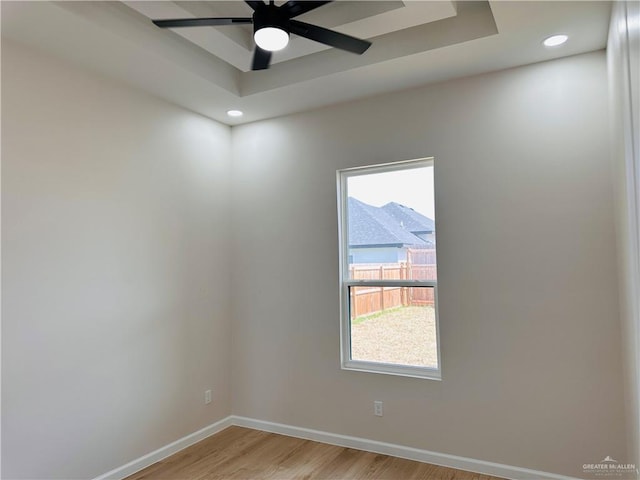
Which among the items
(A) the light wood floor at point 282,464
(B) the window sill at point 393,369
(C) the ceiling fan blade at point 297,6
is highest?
(C) the ceiling fan blade at point 297,6

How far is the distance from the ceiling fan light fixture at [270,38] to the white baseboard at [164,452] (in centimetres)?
296

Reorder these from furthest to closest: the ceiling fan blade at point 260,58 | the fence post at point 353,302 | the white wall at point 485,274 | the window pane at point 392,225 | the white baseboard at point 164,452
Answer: the fence post at point 353,302 < the window pane at point 392,225 < the white baseboard at point 164,452 < the white wall at point 485,274 < the ceiling fan blade at point 260,58

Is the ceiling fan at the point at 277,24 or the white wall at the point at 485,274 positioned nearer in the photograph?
the ceiling fan at the point at 277,24

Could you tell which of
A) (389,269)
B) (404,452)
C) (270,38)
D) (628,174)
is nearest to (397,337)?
(389,269)

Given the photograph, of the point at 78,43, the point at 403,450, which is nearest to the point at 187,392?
the point at 403,450

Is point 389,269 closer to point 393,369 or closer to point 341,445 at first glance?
point 393,369

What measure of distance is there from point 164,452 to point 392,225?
258 cm

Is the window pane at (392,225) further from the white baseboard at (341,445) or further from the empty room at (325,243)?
the white baseboard at (341,445)

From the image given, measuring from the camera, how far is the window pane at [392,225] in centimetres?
339

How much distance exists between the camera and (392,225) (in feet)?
11.6

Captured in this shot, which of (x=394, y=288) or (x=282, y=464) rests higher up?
(x=394, y=288)

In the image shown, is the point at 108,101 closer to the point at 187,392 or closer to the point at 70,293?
the point at 70,293

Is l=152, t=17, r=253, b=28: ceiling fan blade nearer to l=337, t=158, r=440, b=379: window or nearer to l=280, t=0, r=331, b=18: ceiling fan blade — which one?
l=280, t=0, r=331, b=18: ceiling fan blade

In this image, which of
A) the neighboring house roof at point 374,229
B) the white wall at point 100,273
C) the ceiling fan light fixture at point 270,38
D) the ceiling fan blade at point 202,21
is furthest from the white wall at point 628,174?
the white wall at point 100,273
